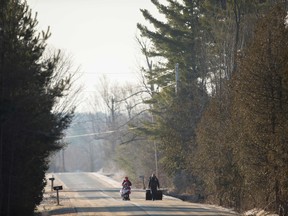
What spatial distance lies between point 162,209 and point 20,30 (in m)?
13.9

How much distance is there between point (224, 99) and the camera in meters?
45.2

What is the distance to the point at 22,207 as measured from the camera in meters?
29.9

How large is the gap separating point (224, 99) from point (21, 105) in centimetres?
2083

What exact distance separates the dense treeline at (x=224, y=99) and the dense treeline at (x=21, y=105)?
8.72m

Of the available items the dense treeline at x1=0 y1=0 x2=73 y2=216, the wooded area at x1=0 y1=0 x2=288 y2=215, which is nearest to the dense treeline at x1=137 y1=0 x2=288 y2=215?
the wooded area at x1=0 y1=0 x2=288 y2=215

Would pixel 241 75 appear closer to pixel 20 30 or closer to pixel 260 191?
pixel 260 191

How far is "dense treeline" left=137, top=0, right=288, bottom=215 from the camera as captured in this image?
106 ft

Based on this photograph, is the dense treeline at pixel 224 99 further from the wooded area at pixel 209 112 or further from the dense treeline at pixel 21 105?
the dense treeline at pixel 21 105

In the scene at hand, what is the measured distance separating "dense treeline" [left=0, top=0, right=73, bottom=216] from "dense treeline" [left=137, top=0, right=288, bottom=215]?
872cm

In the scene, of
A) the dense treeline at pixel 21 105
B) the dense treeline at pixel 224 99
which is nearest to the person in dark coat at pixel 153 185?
the dense treeline at pixel 224 99

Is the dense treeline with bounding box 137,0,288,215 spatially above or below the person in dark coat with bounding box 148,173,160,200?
above

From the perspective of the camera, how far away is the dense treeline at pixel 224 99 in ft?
106

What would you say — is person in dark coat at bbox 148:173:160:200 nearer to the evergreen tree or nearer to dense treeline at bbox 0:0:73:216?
the evergreen tree

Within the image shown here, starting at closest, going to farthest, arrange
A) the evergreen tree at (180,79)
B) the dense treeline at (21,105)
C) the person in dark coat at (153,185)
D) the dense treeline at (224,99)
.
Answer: the dense treeline at (21,105) → the dense treeline at (224,99) → the person in dark coat at (153,185) → the evergreen tree at (180,79)
